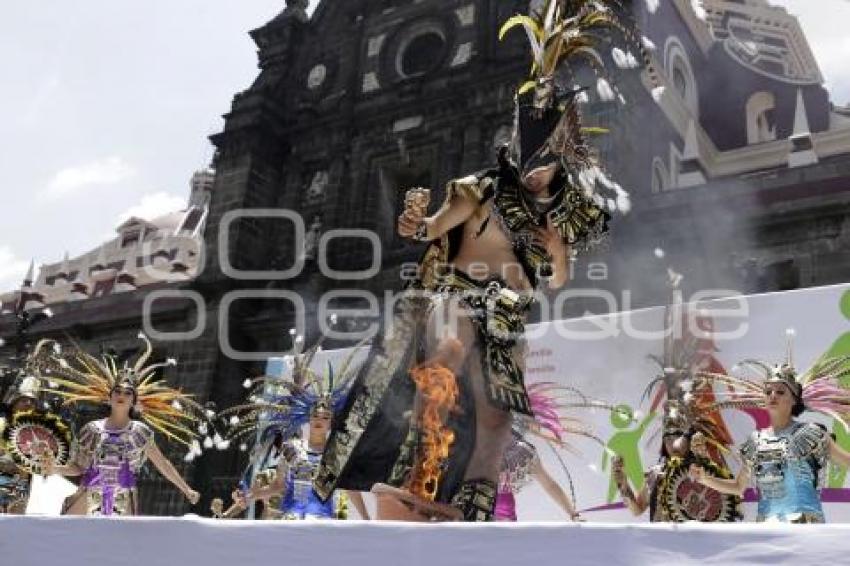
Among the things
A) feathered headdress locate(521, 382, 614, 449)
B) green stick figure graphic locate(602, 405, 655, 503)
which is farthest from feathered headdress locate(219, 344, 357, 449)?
Result: green stick figure graphic locate(602, 405, 655, 503)

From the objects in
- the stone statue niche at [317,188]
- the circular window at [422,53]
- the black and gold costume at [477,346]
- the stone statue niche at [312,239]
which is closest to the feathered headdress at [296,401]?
the black and gold costume at [477,346]

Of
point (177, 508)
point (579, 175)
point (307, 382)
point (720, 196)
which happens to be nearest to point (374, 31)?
point (720, 196)

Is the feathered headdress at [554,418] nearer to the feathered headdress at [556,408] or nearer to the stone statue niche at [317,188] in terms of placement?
the feathered headdress at [556,408]

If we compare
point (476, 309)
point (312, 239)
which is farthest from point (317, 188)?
point (476, 309)

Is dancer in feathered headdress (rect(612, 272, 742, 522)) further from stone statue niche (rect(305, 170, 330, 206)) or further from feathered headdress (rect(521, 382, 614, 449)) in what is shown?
stone statue niche (rect(305, 170, 330, 206))

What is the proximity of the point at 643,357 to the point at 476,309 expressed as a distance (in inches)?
177

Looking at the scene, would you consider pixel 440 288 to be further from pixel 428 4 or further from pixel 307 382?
pixel 428 4

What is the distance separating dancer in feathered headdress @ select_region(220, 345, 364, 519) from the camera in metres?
6.75

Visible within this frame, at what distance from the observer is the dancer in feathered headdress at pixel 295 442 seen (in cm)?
675

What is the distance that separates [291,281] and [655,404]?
12478 mm

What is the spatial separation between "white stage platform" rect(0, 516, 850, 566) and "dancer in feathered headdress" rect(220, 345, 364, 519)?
401 centimetres

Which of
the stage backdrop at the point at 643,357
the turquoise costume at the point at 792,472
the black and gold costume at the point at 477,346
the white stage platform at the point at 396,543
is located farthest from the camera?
the stage backdrop at the point at 643,357

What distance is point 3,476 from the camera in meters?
6.78

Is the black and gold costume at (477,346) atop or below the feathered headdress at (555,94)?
below
